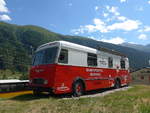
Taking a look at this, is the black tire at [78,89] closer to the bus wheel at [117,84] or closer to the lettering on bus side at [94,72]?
the lettering on bus side at [94,72]

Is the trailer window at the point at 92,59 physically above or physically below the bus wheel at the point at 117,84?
above

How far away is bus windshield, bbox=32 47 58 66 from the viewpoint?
1016cm

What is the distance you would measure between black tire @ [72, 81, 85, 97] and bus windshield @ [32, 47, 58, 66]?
6.81 feet

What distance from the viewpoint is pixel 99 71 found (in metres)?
13.6

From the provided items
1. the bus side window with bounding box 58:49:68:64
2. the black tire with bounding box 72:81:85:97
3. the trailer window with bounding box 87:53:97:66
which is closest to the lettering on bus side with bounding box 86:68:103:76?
the trailer window with bounding box 87:53:97:66

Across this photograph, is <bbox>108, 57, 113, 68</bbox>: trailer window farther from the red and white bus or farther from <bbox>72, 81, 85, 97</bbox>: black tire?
<bbox>72, 81, 85, 97</bbox>: black tire


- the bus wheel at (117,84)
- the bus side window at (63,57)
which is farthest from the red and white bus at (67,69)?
the bus wheel at (117,84)

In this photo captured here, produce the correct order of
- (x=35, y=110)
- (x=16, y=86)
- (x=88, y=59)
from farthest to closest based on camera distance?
(x=16, y=86) < (x=88, y=59) < (x=35, y=110)

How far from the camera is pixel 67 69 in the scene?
10.5 m

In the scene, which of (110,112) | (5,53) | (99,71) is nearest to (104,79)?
(99,71)

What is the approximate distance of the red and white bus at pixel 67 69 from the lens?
389 inches

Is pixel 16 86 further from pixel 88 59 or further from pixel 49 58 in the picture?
pixel 88 59

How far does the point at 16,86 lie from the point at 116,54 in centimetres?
883

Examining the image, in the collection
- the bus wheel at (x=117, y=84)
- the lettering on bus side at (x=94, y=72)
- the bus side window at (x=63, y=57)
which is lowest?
the bus wheel at (x=117, y=84)
